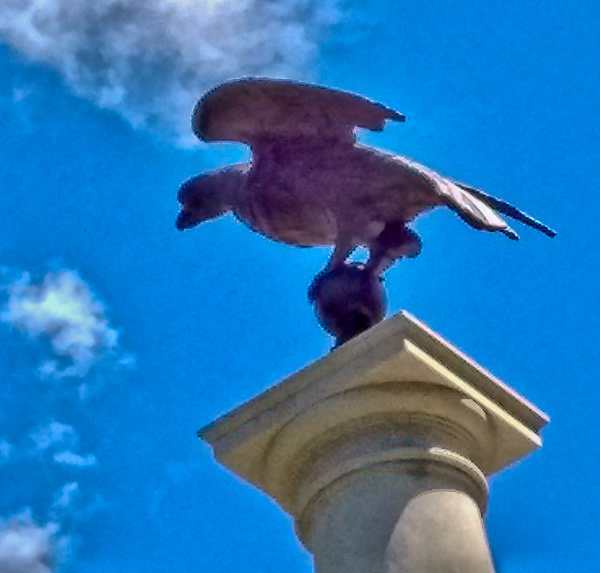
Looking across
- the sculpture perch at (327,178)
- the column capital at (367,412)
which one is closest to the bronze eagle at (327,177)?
the sculpture perch at (327,178)

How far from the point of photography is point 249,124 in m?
7.20

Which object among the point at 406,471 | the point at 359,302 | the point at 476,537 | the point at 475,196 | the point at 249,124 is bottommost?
the point at 476,537

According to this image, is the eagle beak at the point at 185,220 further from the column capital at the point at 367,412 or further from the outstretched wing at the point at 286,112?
the column capital at the point at 367,412

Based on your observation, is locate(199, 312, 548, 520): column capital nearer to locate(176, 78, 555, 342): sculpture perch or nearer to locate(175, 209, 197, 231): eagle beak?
locate(176, 78, 555, 342): sculpture perch

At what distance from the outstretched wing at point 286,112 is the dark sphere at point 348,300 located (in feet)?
2.41

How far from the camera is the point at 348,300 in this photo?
269 inches

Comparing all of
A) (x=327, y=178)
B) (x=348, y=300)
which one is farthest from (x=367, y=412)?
(x=327, y=178)

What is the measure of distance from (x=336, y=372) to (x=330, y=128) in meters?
1.58

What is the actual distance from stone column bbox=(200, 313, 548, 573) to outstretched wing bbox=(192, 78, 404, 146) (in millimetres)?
1415

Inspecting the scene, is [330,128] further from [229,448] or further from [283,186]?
[229,448]

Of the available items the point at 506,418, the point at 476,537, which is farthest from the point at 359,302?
the point at 476,537

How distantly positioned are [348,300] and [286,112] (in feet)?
3.65

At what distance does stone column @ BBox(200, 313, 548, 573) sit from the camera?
5.61 m

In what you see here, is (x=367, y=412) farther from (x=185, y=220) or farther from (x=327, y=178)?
(x=185, y=220)
